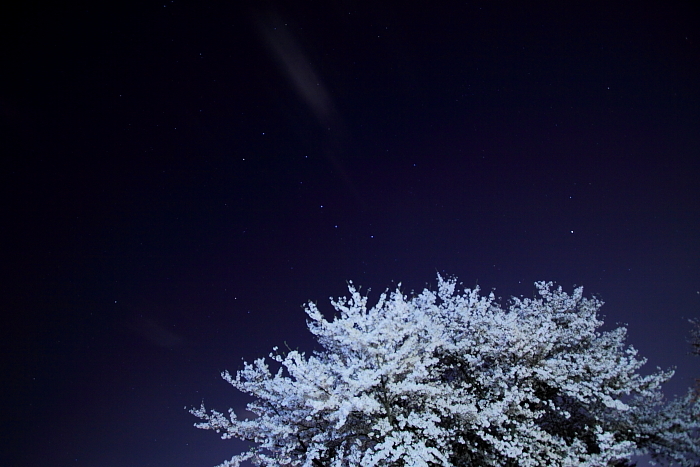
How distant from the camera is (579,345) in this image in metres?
14.6

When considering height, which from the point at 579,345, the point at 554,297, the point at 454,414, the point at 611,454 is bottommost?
the point at 611,454

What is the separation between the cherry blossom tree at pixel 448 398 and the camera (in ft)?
32.0

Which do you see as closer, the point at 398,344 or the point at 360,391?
the point at 360,391

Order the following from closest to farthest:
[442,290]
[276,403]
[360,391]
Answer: [360,391]
[276,403]
[442,290]

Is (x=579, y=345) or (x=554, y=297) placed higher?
(x=554, y=297)

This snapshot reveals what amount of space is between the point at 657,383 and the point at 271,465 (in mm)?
13478

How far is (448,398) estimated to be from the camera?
1019 cm

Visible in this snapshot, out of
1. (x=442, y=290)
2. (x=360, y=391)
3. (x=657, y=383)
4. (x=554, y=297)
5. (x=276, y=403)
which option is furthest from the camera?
(x=554, y=297)

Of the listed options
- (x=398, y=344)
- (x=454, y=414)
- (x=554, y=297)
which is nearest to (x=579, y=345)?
(x=554, y=297)

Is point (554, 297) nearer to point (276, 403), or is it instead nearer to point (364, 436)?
point (364, 436)

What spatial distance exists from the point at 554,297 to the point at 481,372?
6.21m

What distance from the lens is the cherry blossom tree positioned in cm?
977

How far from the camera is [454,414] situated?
1027 cm

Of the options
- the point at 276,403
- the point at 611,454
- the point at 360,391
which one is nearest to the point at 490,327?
the point at 611,454
